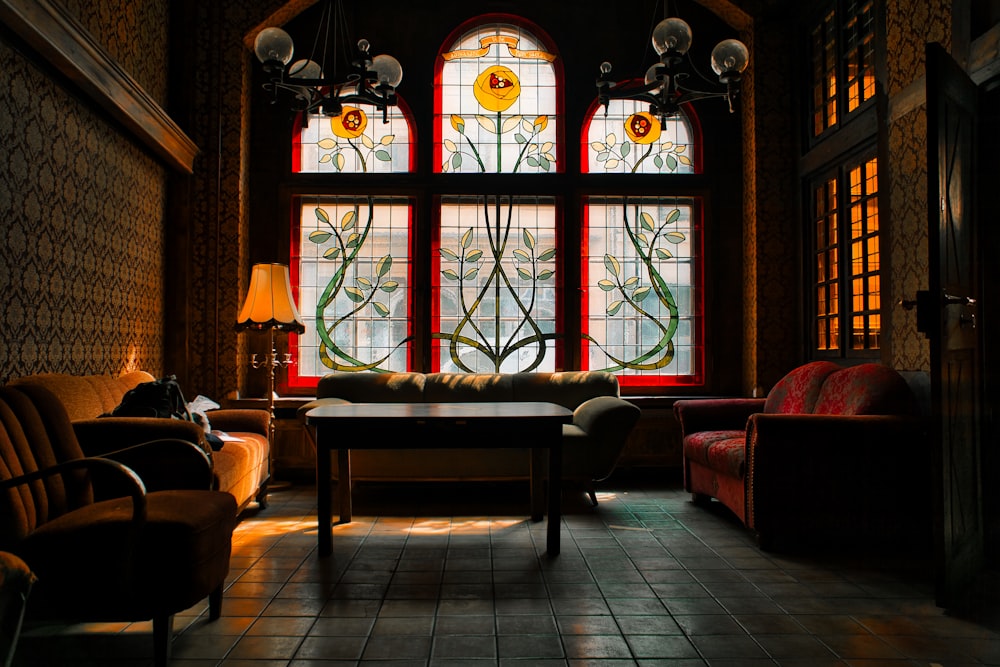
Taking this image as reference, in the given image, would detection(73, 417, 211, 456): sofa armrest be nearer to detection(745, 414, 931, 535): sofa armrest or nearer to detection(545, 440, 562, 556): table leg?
detection(545, 440, 562, 556): table leg

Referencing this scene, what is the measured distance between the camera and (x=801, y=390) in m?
4.73

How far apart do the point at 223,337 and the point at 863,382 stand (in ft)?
15.1

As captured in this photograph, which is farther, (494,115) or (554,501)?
(494,115)

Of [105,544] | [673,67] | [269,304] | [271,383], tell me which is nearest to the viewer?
[105,544]

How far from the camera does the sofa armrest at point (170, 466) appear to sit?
3.12 meters

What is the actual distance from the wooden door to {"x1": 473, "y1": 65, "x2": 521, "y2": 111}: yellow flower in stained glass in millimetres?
3484

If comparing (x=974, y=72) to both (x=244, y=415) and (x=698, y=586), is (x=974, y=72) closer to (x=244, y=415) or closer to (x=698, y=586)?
(x=698, y=586)

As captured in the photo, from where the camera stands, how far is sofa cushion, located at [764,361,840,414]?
181 inches

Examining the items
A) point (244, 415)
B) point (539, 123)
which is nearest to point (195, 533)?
point (244, 415)

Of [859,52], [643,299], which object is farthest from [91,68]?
[859,52]

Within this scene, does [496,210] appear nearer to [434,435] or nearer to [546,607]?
[434,435]

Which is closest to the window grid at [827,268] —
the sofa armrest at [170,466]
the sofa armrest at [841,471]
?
the sofa armrest at [841,471]

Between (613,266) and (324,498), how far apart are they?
3428mm

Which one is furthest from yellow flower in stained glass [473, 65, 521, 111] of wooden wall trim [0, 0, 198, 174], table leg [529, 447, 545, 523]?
table leg [529, 447, 545, 523]
